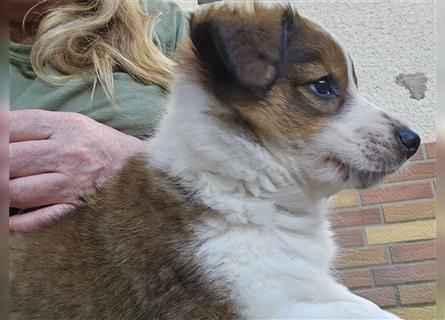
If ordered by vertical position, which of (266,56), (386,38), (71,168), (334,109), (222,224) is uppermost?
(266,56)

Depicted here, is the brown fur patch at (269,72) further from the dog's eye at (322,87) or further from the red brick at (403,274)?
the red brick at (403,274)

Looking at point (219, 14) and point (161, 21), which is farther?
point (161, 21)

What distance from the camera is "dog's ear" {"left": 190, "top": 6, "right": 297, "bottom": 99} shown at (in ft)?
5.16

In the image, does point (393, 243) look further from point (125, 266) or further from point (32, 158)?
point (125, 266)

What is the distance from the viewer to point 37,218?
192cm

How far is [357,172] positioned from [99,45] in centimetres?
123

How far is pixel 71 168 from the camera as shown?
208cm

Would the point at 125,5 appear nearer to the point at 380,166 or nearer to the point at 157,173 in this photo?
the point at 157,173

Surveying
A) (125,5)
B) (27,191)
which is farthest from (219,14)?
(125,5)

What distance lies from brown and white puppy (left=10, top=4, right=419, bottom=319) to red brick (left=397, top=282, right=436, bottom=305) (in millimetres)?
1724

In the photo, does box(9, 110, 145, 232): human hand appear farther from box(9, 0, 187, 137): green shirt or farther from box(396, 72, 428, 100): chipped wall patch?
box(396, 72, 428, 100): chipped wall patch

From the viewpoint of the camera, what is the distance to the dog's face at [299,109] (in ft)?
5.38

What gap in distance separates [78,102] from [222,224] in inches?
38.1

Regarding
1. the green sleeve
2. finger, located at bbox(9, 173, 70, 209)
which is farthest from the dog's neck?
the green sleeve
